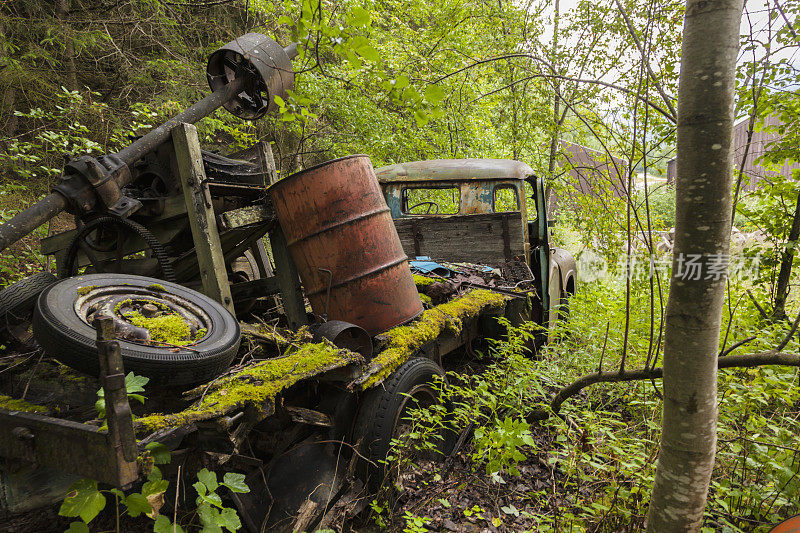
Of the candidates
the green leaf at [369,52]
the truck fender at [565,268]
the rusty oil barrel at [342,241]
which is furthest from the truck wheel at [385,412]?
the truck fender at [565,268]

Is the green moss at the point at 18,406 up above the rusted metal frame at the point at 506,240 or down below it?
below

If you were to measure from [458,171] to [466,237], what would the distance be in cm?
79

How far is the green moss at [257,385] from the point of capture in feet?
5.37

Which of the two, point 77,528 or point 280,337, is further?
point 280,337

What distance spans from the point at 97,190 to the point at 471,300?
2.85m

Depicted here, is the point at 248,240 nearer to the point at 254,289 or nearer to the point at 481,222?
the point at 254,289

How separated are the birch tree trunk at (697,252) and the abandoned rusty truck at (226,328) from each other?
4.92 feet

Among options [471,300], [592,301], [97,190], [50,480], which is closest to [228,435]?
[50,480]

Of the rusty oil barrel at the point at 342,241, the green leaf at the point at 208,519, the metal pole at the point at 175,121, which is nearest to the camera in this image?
the green leaf at the point at 208,519

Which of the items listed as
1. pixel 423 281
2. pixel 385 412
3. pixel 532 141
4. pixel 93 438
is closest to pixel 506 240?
pixel 423 281

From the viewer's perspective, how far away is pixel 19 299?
262 centimetres

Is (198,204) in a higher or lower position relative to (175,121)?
lower

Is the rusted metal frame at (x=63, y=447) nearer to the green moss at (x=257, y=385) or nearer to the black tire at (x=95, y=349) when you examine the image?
the green moss at (x=257, y=385)

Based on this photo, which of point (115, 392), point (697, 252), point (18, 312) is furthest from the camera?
point (18, 312)
